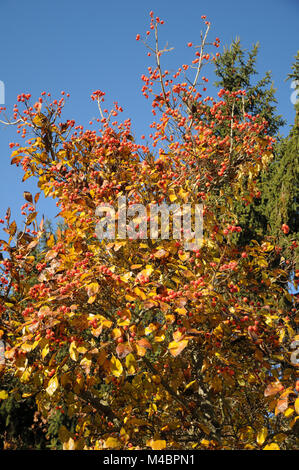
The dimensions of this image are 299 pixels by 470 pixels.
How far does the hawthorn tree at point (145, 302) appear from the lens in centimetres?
327

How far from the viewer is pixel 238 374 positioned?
4.47m

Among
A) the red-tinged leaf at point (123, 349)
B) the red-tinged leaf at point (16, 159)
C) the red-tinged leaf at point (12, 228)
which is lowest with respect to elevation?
the red-tinged leaf at point (123, 349)

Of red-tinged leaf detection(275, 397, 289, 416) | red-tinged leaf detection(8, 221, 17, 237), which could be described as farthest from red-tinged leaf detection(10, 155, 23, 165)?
red-tinged leaf detection(275, 397, 289, 416)

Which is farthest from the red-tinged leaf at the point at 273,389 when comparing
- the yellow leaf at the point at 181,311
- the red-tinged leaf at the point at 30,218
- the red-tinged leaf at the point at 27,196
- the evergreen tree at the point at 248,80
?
the evergreen tree at the point at 248,80

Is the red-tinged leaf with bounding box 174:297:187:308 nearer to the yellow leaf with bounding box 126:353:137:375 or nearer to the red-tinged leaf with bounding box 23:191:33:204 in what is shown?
the yellow leaf with bounding box 126:353:137:375

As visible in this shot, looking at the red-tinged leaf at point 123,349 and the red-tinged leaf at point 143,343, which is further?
the red-tinged leaf at point 143,343

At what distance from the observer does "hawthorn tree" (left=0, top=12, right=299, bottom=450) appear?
3268mm

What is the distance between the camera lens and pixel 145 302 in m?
3.10

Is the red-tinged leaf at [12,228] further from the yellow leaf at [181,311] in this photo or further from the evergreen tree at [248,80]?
the evergreen tree at [248,80]

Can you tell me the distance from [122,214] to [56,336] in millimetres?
1445

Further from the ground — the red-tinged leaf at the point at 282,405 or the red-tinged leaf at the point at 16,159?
the red-tinged leaf at the point at 16,159

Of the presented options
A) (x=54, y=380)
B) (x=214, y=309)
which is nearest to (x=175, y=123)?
(x=214, y=309)

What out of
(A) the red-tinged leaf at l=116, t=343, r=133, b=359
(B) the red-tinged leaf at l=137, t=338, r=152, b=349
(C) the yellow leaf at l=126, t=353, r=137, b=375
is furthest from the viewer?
(C) the yellow leaf at l=126, t=353, r=137, b=375

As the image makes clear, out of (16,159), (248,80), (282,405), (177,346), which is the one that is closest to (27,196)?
(16,159)
